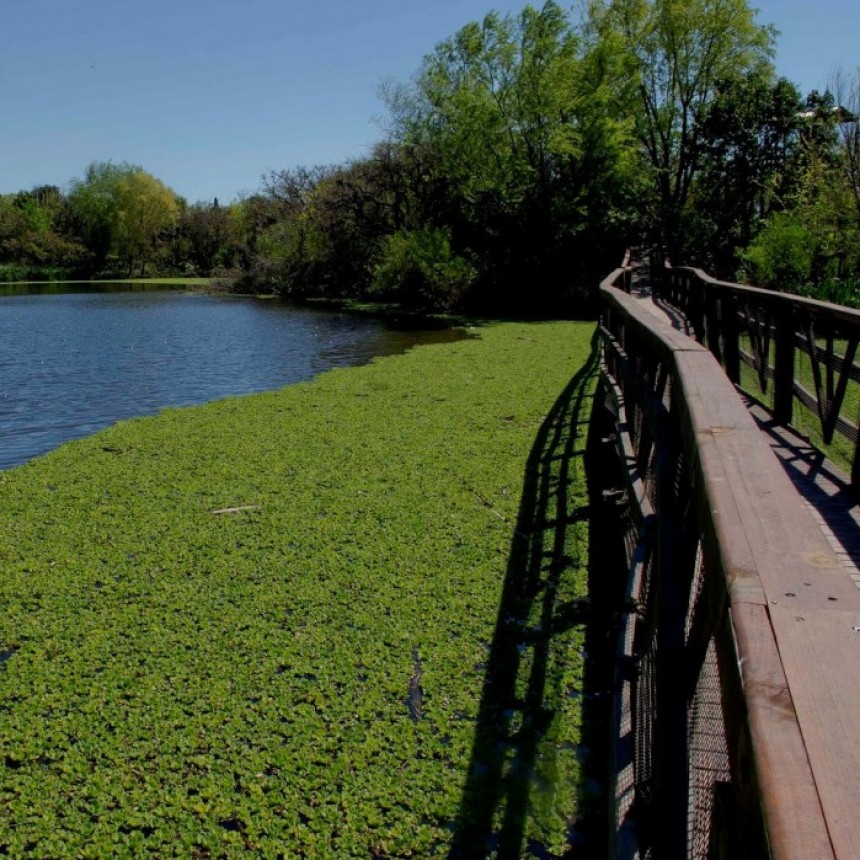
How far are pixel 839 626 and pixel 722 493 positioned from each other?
1.42 ft

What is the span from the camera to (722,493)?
1.28 metres

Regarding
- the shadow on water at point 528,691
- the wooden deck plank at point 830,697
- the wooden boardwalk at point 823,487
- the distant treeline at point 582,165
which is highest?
the distant treeline at point 582,165

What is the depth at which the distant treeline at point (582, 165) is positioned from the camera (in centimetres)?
2377

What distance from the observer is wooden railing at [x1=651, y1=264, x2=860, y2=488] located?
400cm

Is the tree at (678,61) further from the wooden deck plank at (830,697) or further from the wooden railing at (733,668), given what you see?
the wooden deck plank at (830,697)

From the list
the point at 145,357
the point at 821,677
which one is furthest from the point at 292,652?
the point at 145,357

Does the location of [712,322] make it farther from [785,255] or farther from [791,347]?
[785,255]

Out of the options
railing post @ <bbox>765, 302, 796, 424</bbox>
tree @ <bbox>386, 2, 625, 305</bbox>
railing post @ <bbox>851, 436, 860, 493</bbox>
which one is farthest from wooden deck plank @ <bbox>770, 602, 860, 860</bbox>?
tree @ <bbox>386, 2, 625, 305</bbox>

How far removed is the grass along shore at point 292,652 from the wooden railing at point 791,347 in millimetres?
1697

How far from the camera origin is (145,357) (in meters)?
15.5

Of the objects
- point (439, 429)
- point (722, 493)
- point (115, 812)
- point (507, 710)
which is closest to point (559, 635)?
→ point (507, 710)

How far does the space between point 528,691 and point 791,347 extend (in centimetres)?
277

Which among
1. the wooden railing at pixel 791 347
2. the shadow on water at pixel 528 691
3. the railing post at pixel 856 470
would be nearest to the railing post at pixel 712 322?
the wooden railing at pixel 791 347

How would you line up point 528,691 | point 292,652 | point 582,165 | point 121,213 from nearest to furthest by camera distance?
point 528,691 → point 292,652 → point 582,165 → point 121,213
